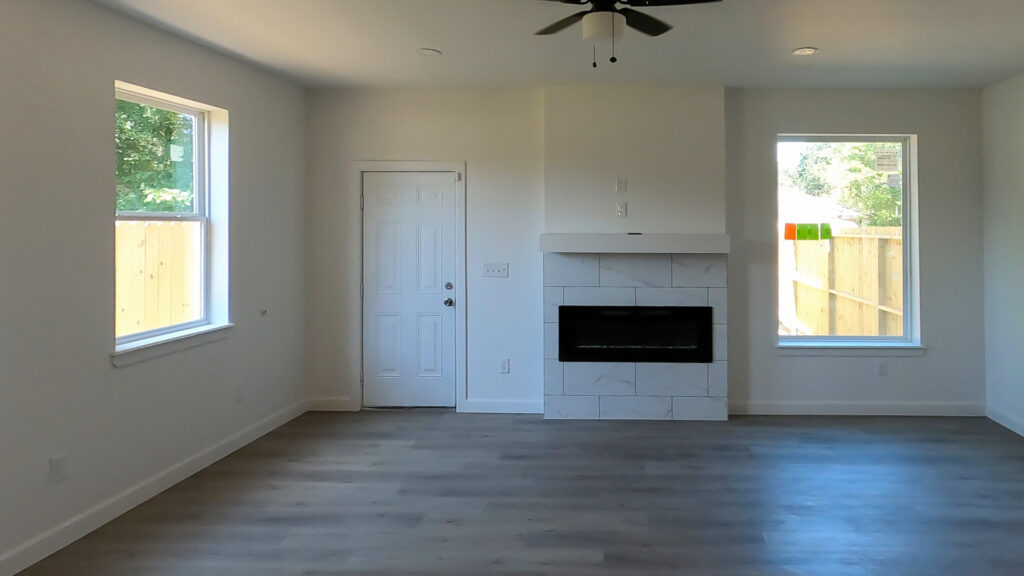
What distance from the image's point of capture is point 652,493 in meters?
3.50

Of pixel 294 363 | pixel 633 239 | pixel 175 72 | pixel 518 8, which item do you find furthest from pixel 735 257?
pixel 175 72

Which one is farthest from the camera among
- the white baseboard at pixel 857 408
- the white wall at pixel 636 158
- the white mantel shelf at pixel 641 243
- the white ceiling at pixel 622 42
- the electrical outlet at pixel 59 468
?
the white baseboard at pixel 857 408

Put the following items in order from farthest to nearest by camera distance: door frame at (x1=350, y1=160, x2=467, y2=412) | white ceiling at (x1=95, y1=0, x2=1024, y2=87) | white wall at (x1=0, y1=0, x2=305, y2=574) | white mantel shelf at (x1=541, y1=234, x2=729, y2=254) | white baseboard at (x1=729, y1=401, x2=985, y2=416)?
door frame at (x1=350, y1=160, x2=467, y2=412) < white baseboard at (x1=729, y1=401, x2=985, y2=416) < white mantel shelf at (x1=541, y1=234, x2=729, y2=254) < white ceiling at (x1=95, y1=0, x2=1024, y2=87) < white wall at (x1=0, y1=0, x2=305, y2=574)

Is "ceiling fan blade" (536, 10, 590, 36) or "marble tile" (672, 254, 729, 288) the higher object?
"ceiling fan blade" (536, 10, 590, 36)

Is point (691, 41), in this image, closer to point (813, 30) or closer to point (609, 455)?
point (813, 30)

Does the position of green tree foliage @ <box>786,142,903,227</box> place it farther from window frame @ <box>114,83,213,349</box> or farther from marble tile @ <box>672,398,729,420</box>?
window frame @ <box>114,83,213,349</box>

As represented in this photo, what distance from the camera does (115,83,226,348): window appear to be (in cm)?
347

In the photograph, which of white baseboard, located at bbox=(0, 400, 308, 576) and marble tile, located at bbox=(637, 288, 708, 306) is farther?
marble tile, located at bbox=(637, 288, 708, 306)

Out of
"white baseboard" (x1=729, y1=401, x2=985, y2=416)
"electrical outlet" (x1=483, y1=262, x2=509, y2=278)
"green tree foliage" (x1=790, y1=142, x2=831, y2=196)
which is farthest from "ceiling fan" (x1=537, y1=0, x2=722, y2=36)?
"white baseboard" (x1=729, y1=401, x2=985, y2=416)

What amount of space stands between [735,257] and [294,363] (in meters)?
3.51

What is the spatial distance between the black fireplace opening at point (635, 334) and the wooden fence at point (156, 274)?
255cm

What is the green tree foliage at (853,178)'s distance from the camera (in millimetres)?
5230

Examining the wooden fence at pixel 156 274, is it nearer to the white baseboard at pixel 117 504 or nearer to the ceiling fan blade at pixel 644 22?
the white baseboard at pixel 117 504

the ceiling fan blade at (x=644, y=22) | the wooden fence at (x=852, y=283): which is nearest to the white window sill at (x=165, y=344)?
the ceiling fan blade at (x=644, y=22)
